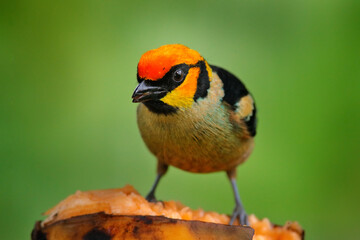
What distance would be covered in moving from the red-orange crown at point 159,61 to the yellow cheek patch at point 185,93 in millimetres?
138

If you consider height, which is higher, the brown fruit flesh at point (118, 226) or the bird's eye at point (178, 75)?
the bird's eye at point (178, 75)

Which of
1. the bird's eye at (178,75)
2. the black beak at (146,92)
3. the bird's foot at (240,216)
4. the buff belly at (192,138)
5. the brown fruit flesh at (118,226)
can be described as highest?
the bird's eye at (178,75)

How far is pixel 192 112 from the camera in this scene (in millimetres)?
2172

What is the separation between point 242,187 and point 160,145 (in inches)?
76.0

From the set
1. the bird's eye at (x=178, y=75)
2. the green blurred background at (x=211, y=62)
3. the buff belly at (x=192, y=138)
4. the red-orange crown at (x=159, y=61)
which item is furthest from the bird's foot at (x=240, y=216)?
the green blurred background at (x=211, y=62)

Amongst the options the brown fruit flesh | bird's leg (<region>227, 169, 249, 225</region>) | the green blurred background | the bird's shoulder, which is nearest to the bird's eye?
the bird's shoulder

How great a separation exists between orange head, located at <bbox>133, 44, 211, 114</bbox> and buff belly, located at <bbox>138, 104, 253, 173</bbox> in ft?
0.33

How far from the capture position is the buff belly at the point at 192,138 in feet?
7.23

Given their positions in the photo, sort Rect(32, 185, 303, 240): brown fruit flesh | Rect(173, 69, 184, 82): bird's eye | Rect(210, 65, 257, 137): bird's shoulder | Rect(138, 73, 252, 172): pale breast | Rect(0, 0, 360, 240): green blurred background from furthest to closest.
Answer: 1. Rect(0, 0, 360, 240): green blurred background
2. Rect(210, 65, 257, 137): bird's shoulder
3. Rect(138, 73, 252, 172): pale breast
4. Rect(173, 69, 184, 82): bird's eye
5. Rect(32, 185, 303, 240): brown fruit flesh

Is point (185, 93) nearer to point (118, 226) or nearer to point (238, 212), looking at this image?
point (118, 226)

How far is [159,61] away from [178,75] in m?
0.17

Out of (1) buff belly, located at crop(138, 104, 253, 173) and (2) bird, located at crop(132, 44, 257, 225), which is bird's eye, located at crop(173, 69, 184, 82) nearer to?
(2) bird, located at crop(132, 44, 257, 225)

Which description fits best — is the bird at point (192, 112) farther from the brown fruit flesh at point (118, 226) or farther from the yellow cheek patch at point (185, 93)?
the brown fruit flesh at point (118, 226)

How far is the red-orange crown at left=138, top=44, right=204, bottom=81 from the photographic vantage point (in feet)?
5.90
